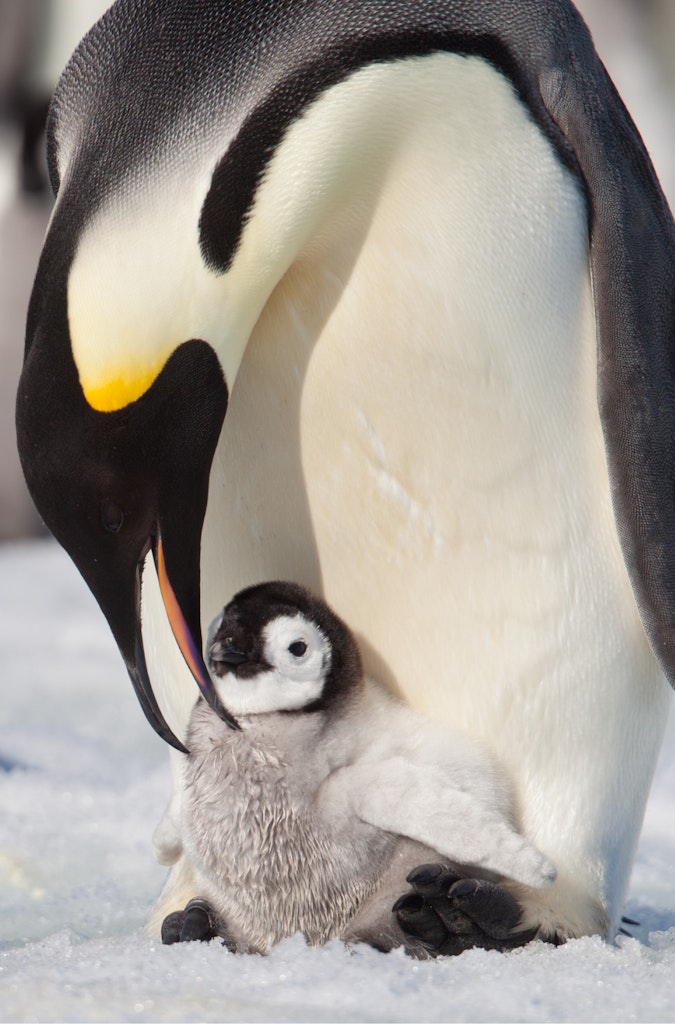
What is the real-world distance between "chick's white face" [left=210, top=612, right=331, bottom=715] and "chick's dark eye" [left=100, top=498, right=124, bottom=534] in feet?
1.06

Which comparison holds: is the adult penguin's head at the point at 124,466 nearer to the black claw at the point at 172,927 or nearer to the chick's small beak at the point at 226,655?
the chick's small beak at the point at 226,655

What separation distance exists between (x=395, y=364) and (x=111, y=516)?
0.45 m

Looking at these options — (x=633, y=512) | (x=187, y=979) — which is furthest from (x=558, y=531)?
(x=187, y=979)

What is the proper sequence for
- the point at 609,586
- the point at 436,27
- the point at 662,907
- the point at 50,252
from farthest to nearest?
the point at 662,907 < the point at 609,586 < the point at 436,27 < the point at 50,252

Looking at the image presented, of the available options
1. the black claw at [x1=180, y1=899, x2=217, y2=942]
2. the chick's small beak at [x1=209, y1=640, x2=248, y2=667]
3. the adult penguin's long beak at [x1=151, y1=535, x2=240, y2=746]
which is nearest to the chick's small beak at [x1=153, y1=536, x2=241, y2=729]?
the adult penguin's long beak at [x1=151, y1=535, x2=240, y2=746]

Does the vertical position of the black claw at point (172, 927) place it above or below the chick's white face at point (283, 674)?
below

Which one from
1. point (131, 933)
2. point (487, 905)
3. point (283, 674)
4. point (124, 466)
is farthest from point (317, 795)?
point (124, 466)

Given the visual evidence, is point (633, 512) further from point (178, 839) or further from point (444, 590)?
point (178, 839)

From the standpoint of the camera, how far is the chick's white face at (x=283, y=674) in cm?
199

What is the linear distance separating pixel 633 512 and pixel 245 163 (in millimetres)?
694

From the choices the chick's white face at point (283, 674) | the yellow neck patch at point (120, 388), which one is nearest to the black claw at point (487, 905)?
the chick's white face at point (283, 674)

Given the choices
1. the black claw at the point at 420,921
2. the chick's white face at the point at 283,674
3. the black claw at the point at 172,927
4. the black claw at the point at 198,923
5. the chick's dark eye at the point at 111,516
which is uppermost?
the chick's dark eye at the point at 111,516

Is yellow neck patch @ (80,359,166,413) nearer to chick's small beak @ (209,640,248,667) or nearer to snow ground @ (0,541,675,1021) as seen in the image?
chick's small beak @ (209,640,248,667)

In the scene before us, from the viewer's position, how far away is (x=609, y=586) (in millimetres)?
2018
